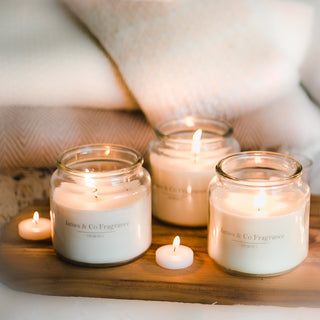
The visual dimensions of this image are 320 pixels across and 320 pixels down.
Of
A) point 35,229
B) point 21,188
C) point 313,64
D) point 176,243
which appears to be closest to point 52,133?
point 21,188

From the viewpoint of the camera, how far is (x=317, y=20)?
2.82 feet

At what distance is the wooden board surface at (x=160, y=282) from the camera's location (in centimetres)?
59

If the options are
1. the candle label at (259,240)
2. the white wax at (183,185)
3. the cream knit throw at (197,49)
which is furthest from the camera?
the cream knit throw at (197,49)

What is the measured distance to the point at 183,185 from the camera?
2.32ft

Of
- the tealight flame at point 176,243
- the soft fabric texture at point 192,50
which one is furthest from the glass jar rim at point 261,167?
the soft fabric texture at point 192,50

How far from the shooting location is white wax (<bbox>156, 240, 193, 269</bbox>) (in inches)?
24.7

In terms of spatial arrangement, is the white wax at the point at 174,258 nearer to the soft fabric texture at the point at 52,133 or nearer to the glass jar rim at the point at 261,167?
the glass jar rim at the point at 261,167

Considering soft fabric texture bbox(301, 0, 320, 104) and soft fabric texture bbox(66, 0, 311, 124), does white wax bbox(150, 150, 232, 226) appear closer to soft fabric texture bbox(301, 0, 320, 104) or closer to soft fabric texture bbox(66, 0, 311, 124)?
soft fabric texture bbox(66, 0, 311, 124)

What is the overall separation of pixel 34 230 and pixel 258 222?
317mm

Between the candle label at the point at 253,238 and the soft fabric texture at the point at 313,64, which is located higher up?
the soft fabric texture at the point at 313,64

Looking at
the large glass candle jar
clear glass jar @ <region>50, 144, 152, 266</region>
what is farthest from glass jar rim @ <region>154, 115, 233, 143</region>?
clear glass jar @ <region>50, 144, 152, 266</region>

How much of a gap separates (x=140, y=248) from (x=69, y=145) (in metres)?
0.31

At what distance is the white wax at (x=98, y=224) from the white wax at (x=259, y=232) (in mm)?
→ 96

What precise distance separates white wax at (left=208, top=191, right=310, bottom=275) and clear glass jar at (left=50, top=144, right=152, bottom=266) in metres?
0.10
